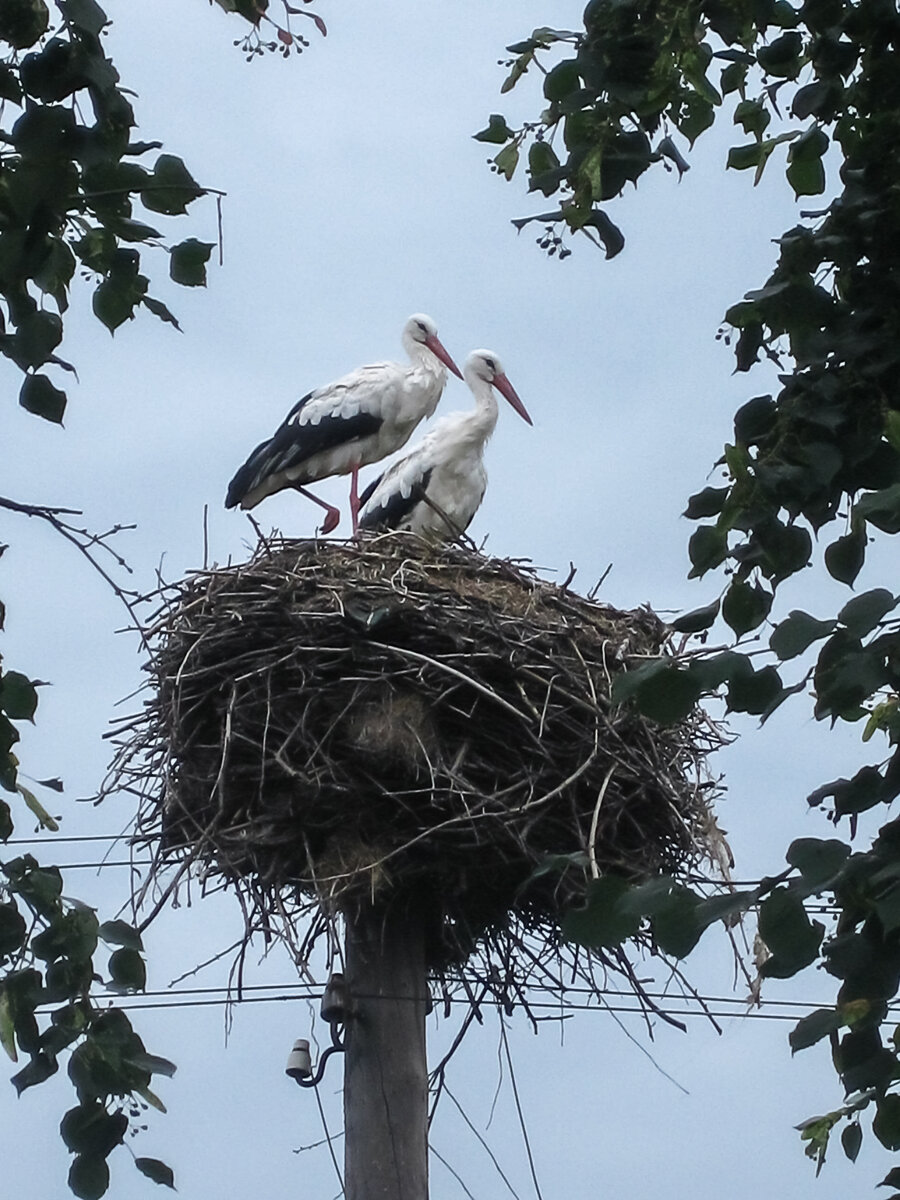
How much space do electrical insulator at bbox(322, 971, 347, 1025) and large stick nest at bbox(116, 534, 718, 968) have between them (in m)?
0.27

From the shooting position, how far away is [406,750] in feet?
18.1

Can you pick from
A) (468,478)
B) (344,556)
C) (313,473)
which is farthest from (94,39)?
(313,473)

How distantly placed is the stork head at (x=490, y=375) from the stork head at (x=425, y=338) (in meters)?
0.30

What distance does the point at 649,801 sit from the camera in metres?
5.77

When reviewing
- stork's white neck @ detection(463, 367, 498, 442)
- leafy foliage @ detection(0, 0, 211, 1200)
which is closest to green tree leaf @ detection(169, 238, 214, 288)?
leafy foliage @ detection(0, 0, 211, 1200)

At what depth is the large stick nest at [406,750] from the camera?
17.7ft

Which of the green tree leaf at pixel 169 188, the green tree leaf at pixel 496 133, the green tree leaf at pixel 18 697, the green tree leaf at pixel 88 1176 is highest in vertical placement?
the green tree leaf at pixel 496 133

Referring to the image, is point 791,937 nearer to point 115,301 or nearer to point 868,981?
point 868,981

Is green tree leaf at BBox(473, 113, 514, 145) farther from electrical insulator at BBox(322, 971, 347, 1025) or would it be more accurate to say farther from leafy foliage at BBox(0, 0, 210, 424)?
electrical insulator at BBox(322, 971, 347, 1025)

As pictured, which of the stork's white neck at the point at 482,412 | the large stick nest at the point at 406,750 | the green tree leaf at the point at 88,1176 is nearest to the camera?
the green tree leaf at the point at 88,1176

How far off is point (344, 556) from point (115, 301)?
11.1 ft

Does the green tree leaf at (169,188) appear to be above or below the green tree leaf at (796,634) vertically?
above

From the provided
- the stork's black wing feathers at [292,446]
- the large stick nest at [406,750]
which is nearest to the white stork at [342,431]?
the stork's black wing feathers at [292,446]

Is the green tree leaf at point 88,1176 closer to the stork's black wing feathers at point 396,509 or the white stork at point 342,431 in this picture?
the stork's black wing feathers at point 396,509
